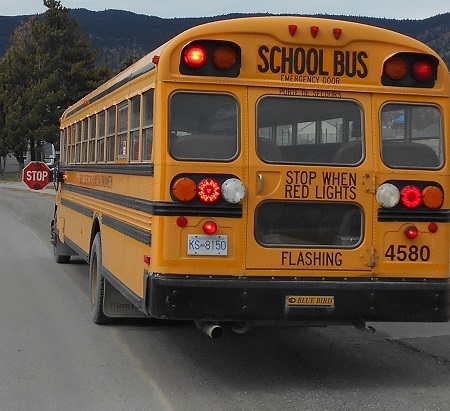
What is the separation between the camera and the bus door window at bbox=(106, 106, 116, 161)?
887cm

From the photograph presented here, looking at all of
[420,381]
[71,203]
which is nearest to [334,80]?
[420,381]

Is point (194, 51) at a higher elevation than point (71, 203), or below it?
higher

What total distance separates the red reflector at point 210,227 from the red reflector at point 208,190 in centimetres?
16

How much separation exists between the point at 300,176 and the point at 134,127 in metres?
1.66

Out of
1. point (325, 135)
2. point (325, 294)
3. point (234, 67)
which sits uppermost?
point (234, 67)

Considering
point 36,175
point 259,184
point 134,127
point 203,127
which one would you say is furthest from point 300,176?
point 36,175

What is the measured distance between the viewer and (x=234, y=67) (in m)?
6.73

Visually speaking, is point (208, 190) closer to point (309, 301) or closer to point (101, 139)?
point (309, 301)

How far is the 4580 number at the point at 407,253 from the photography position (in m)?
6.83

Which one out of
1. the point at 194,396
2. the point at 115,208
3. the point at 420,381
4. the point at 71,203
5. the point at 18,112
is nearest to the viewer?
the point at 194,396

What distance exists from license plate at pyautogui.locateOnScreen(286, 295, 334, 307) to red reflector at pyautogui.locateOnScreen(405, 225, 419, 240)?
2.45 feet

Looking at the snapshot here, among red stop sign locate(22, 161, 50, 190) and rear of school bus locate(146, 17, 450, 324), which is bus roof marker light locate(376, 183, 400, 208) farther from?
red stop sign locate(22, 161, 50, 190)

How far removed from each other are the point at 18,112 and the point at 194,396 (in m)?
56.3

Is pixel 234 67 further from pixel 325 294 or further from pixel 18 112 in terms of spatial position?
pixel 18 112
